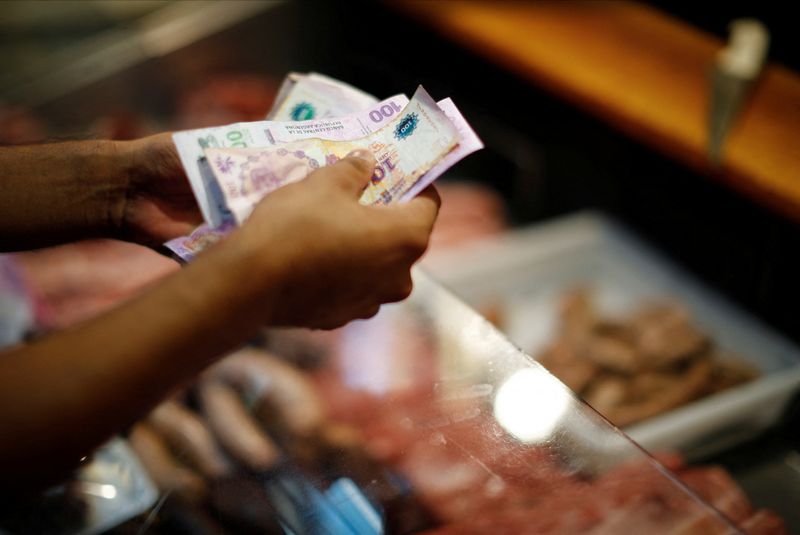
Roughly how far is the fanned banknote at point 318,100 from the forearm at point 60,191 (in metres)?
0.32

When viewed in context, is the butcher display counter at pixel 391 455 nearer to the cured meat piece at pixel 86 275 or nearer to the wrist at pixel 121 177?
the wrist at pixel 121 177

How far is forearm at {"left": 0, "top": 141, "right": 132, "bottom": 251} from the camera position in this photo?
4.31 ft

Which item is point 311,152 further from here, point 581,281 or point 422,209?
point 581,281

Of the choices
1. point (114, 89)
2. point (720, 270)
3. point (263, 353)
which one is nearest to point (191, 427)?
point (263, 353)

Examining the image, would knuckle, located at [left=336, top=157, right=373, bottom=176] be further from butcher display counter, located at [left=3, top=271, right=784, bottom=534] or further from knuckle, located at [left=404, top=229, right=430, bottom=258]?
butcher display counter, located at [left=3, top=271, right=784, bottom=534]

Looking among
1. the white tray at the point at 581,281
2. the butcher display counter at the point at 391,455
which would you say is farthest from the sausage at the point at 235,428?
the white tray at the point at 581,281

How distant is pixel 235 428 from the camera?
4.81 feet

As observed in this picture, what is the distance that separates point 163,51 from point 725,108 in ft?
7.17

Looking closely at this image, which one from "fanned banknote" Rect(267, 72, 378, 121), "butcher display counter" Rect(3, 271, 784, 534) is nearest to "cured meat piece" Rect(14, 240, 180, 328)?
"butcher display counter" Rect(3, 271, 784, 534)

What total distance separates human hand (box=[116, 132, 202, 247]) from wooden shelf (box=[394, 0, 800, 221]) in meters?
1.22

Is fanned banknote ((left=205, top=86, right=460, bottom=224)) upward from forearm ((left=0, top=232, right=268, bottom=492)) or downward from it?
upward

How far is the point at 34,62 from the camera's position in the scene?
3.56 m

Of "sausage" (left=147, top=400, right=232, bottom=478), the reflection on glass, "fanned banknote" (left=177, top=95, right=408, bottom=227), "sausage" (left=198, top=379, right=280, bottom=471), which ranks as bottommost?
"sausage" (left=147, top=400, right=232, bottom=478)

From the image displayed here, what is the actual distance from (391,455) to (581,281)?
138cm
